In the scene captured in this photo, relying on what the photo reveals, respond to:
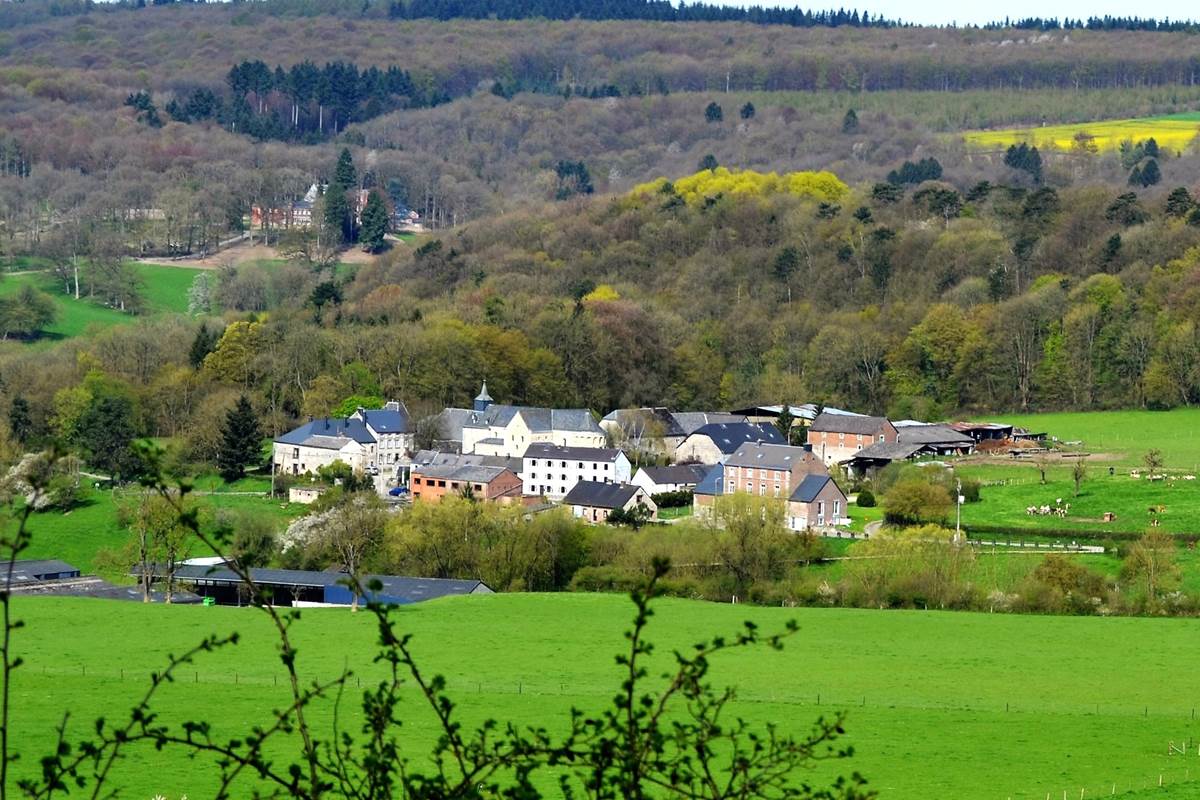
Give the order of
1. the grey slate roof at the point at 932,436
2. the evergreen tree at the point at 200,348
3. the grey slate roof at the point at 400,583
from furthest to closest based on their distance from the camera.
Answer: the evergreen tree at the point at 200,348 → the grey slate roof at the point at 932,436 → the grey slate roof at the point at 400,583

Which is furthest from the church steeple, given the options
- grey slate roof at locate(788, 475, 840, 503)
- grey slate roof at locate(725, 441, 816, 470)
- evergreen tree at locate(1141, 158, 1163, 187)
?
evergreen tree at locate(1141, 158, 1163, 187)

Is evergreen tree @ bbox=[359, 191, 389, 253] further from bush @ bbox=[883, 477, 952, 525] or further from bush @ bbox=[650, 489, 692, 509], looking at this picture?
bush @ bbox=[883, 477, 952, 525]

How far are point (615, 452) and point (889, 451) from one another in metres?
7.61

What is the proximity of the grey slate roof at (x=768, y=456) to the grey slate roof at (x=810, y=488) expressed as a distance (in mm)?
1742

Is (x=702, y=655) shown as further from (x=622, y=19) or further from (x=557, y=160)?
(x=622, y=19)

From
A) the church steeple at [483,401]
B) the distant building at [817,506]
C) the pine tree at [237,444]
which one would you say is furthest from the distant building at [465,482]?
the distant building at [817,506]

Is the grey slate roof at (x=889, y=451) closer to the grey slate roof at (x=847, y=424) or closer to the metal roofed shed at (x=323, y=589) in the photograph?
the grey slate roof at (x=847, y=424)

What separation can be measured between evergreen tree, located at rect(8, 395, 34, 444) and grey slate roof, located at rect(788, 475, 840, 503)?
81.9 feet

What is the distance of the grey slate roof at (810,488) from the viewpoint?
49.5m

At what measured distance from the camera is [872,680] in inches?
1284

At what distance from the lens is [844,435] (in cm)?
5891

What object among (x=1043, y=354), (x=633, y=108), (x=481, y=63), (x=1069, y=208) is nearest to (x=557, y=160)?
(x=633, y=108)

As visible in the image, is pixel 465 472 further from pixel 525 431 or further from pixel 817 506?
pixel 817 506

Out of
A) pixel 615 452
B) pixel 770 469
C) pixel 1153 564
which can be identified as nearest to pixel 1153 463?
pixel 770 469
